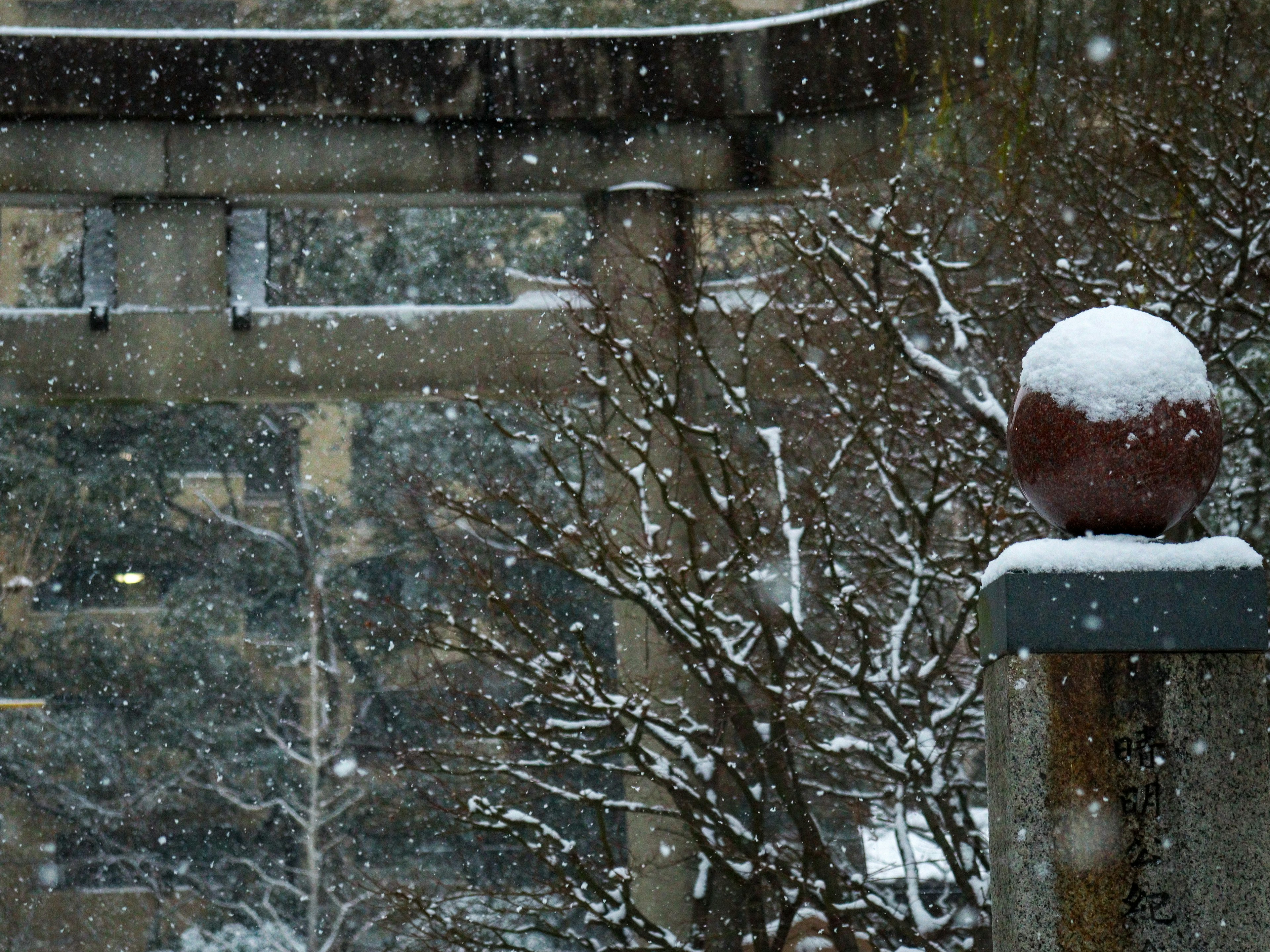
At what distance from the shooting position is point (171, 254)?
882 cm

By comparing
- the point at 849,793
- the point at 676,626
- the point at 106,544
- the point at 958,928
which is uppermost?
the point at 106,544

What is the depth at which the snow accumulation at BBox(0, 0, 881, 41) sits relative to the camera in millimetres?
8820

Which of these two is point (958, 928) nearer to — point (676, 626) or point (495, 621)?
point (676, 626)

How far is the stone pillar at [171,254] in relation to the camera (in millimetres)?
8742

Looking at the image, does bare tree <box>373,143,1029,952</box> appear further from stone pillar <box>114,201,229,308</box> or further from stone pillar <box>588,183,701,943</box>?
stone pillar <box>114,201,229,308</box>

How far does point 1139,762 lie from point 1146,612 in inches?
13.4

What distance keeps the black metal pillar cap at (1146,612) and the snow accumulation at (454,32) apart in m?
5.76

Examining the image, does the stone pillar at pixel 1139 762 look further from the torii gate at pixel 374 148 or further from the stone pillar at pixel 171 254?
the stone pillar at pixel 171 254

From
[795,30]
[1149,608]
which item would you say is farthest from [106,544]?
[1149,608]

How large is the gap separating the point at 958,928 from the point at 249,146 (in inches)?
216

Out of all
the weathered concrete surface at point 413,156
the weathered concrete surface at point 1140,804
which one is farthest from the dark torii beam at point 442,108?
the weathered concrete surface at point 1140,804

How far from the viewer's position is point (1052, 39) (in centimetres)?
809

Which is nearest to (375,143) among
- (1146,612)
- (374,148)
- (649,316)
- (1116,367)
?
(374,148)

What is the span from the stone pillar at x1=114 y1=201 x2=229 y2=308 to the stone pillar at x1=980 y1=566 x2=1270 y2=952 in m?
6.06
